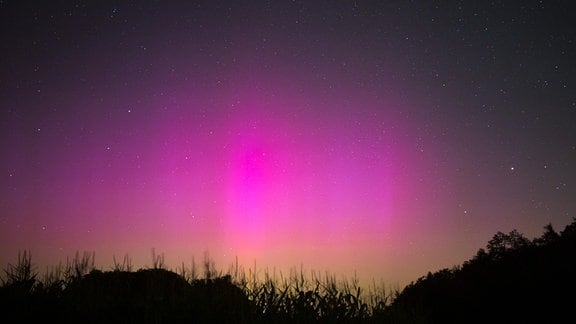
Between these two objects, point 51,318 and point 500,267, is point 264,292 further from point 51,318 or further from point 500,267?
point 500,267

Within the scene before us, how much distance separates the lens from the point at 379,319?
1134 cm

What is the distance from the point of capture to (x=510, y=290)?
27219mm

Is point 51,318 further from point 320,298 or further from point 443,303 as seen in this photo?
point 443,303

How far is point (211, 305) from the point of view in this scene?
31.9 feet

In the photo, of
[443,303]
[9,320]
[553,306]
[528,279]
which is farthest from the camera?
[443,303]

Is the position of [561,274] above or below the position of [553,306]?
above

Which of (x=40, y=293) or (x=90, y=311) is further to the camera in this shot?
(x=40, y=293)

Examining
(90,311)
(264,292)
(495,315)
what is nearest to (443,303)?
(495,315)

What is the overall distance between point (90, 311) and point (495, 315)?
79.6ft

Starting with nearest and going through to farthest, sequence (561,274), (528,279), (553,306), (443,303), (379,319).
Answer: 1. (379,319)
2. (553,306)
3. (561,274)
4. (528,279)
5. (443,303)

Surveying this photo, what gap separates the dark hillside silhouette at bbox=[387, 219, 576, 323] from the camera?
24.3 metres

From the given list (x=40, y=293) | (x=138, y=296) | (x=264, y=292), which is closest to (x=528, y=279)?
(x=264, y=292)

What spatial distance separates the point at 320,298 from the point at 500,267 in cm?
2618

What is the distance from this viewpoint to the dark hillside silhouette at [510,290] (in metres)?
24.3
